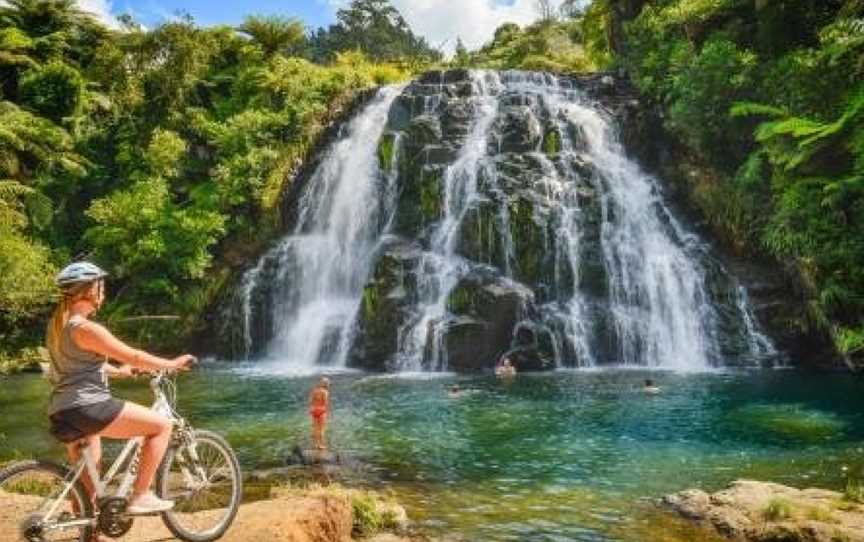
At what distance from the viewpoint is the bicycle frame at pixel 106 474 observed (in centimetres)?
564

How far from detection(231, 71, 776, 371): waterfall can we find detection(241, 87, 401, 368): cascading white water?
0.06 metres

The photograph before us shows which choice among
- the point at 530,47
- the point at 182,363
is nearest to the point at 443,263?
the point at 182,363

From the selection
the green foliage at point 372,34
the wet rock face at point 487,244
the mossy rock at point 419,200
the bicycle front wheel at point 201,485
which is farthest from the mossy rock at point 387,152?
the green foliage at point 372,34

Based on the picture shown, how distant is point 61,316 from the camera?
18.6 feet

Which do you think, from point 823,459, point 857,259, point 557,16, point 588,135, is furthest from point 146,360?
point 557,16

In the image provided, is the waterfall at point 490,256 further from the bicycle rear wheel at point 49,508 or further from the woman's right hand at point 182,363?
the bicycle rear wheel at point 49,508

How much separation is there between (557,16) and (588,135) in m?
37.0

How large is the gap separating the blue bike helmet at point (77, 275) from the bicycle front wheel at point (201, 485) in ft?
4.99

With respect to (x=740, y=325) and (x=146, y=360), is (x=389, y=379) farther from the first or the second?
(x=146, y=360)

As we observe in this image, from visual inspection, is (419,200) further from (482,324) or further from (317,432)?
(317,432)

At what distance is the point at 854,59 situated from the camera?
2091 centimetres

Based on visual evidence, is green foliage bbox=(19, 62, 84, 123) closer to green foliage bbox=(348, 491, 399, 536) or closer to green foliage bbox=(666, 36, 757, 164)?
green foliage bbox=(666, 36, 757, 164)

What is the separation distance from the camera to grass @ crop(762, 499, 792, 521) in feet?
30.7

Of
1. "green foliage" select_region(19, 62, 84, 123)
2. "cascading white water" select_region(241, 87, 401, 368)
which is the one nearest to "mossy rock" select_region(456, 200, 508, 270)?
"cascading white water" select_region(241, 87, 401, 368)
